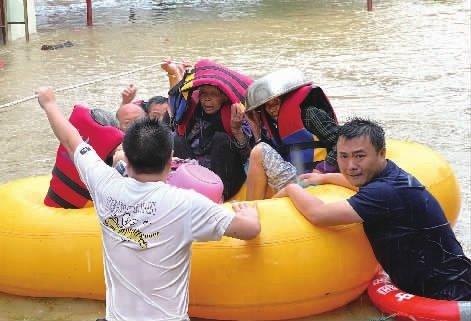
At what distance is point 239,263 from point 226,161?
94 centimetres

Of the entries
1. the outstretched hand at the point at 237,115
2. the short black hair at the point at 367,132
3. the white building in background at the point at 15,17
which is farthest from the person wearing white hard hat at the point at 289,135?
the white building in background at the point at 15,17

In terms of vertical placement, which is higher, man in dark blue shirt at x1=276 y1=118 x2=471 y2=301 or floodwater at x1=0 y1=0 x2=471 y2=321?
man in dark blue shirt at x1=276 y1=118 x2=471 y2=301

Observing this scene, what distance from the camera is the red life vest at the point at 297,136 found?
393 cm

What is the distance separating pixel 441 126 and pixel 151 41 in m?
7.04

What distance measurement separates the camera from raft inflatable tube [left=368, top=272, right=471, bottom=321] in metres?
3.22

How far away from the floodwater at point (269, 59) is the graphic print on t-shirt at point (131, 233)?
973 millimetres

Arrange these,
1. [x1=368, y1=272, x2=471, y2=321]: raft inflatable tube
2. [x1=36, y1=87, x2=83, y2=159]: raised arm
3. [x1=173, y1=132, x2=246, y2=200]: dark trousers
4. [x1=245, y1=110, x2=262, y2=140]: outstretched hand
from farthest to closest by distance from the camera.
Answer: [x1=173, y1=132, x2=246, y2=200]: dark trousers, [x1=245, y1=110, x2=262, y2=140]: outstretched hand, [x1=368, y1=272, x2=471, y2=321]: raft inflatable tube, [x1=36, y1=87, x2=83, y2=159]: raised arm

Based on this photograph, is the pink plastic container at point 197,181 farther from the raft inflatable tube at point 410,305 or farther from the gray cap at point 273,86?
the raft inflatable tube at point 410,305

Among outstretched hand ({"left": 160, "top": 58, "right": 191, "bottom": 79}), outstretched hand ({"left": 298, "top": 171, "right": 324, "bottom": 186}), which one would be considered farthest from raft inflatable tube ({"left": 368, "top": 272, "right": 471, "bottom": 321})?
outstretched hand ({"left": 160, "top": 58, "right": 191, "bottom": 79})

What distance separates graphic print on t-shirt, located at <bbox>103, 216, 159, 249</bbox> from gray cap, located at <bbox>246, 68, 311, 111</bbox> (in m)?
1.29

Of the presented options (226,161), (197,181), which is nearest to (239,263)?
(197,181)

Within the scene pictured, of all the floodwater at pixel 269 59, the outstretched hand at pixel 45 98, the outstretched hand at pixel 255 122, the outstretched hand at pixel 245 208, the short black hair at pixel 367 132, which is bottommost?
the floodwater at pixel 269 59

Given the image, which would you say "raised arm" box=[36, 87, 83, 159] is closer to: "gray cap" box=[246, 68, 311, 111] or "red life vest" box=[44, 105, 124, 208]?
"red life vest" box=[44, 105, 124, 208]

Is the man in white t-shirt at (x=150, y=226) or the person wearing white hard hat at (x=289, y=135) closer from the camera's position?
the man in white t-shirt at (x=150, y=226)
